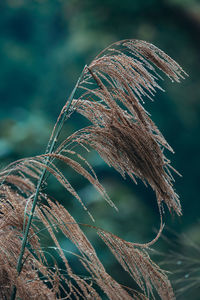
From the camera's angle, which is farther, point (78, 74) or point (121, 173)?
point (78, 74)

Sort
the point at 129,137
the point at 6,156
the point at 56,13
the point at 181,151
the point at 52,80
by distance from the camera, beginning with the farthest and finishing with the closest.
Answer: the point at 56,13
the point at 52,80
the point at 181,151
the point at 6,156
the point at 129,137

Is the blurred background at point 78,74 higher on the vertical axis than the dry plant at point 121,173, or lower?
higher

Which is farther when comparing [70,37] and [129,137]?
[70,37]

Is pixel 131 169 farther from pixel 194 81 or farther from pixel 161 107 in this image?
pixel 194 81

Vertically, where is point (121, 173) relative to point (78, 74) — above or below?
below

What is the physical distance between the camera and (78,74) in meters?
4.67

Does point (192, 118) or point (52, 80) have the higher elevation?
point (52, 80)

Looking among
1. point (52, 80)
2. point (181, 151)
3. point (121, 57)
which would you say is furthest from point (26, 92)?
point (121, 57)

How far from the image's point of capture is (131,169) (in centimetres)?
84

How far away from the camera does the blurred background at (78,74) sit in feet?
13.0

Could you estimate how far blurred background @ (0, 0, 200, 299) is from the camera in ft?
13.0

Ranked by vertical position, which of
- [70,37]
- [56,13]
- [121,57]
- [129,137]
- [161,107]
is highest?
[56,13]

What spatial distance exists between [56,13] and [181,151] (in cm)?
249

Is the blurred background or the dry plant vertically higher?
the blurred background
